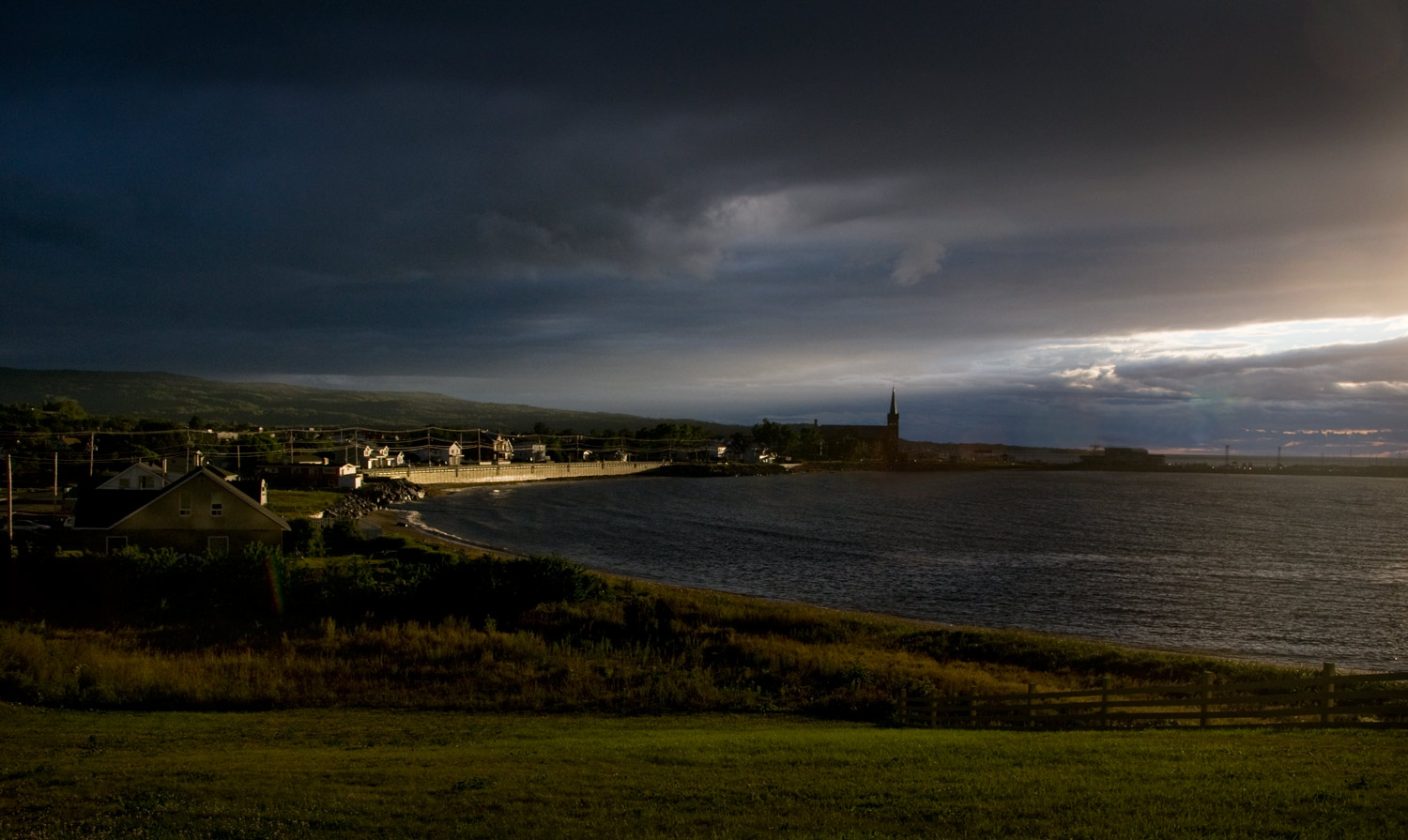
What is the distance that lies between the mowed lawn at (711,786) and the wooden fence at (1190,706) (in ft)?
2.11

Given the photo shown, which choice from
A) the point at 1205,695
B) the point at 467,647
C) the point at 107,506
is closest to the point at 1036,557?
the point at 467,647

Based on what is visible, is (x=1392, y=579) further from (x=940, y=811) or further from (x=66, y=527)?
(x=66, y=527)

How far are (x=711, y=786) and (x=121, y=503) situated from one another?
48806 millimetres

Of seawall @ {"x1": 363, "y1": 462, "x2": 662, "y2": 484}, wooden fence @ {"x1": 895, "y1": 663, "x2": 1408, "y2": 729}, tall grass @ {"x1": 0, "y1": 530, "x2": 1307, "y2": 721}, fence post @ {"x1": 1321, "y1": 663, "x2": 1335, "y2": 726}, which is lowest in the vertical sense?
seawall @ {"x1": 363, "y1": 462, "x2": 662, "y2": 484}

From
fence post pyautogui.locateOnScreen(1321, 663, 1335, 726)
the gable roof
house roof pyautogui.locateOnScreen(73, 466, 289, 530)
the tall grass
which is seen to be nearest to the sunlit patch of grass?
the gable roof

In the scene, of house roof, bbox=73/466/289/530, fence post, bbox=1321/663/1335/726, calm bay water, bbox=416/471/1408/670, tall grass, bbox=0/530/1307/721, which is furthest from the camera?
house roof, bbox=73/466/289/530

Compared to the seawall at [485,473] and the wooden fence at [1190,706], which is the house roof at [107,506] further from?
the seawall at [485,473]

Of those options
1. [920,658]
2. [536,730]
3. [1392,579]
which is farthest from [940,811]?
[1392,579]

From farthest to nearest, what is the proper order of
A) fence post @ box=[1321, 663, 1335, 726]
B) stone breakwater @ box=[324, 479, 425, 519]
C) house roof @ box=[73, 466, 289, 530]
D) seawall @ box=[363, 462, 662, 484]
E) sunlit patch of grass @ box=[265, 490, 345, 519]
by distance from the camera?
seawall @ box=[363, 462, 662, 484]
stone breakwater @ box=[324, 479, 425, 519]
sunlit patch of grass @ box=[265, 490, 345, 519]
house roof @ box=[73, 466, 289, 530]
fence post @ box=[1321, 663, 1335, 726]

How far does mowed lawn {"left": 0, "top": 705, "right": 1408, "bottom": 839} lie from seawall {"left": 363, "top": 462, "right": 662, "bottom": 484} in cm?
12969

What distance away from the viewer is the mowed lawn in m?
10.0

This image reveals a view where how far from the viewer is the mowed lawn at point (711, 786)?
10.0 meters

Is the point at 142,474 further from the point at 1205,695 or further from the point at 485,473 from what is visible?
the point at 485,473

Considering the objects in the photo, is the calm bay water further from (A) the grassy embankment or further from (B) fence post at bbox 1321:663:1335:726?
(B) fence post at bbox 1321:663:1335:726
